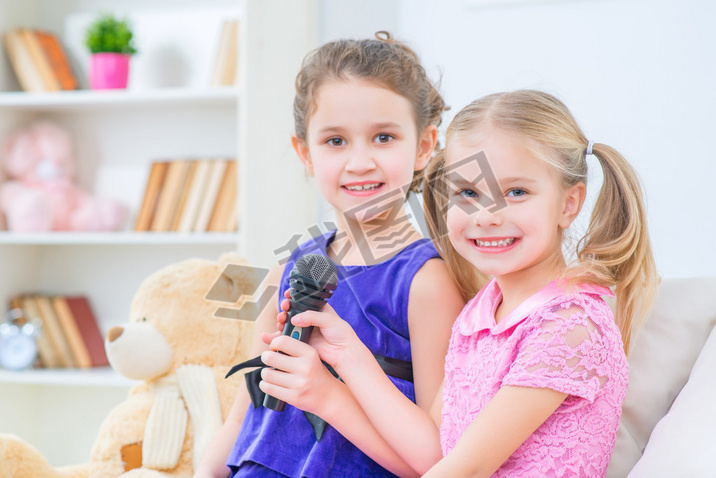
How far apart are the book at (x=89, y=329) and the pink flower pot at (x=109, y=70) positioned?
78cm

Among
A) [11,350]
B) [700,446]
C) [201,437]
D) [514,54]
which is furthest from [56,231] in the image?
[700,446]

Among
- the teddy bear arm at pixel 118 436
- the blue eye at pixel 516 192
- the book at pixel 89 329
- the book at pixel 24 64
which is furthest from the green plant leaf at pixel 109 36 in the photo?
the blue eye at pixel 516 192

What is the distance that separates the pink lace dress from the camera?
0.80 metres

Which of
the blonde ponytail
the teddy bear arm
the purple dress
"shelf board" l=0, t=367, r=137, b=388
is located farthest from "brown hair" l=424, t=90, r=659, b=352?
"shelf board" l=0, t=367, r=137, b=388

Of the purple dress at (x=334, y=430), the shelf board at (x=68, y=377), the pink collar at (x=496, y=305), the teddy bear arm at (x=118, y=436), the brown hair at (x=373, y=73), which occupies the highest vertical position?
the brown hair at (x=373, y=73)

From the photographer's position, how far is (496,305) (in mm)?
967

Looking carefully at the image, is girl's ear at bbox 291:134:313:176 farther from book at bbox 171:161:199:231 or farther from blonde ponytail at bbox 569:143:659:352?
book at bbox 171:161:199:231

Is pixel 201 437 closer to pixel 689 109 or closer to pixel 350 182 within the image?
pixel 350 182

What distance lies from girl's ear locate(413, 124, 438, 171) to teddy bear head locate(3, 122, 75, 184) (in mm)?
1832

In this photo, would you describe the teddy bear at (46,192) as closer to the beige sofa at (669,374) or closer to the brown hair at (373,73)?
the brown hair at (373,73)

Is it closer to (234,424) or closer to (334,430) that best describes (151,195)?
(234,424)

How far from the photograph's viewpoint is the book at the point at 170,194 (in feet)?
7.77

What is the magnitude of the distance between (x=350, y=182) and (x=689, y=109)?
1.06 meters

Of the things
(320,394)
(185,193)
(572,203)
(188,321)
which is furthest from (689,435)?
(185,193)
